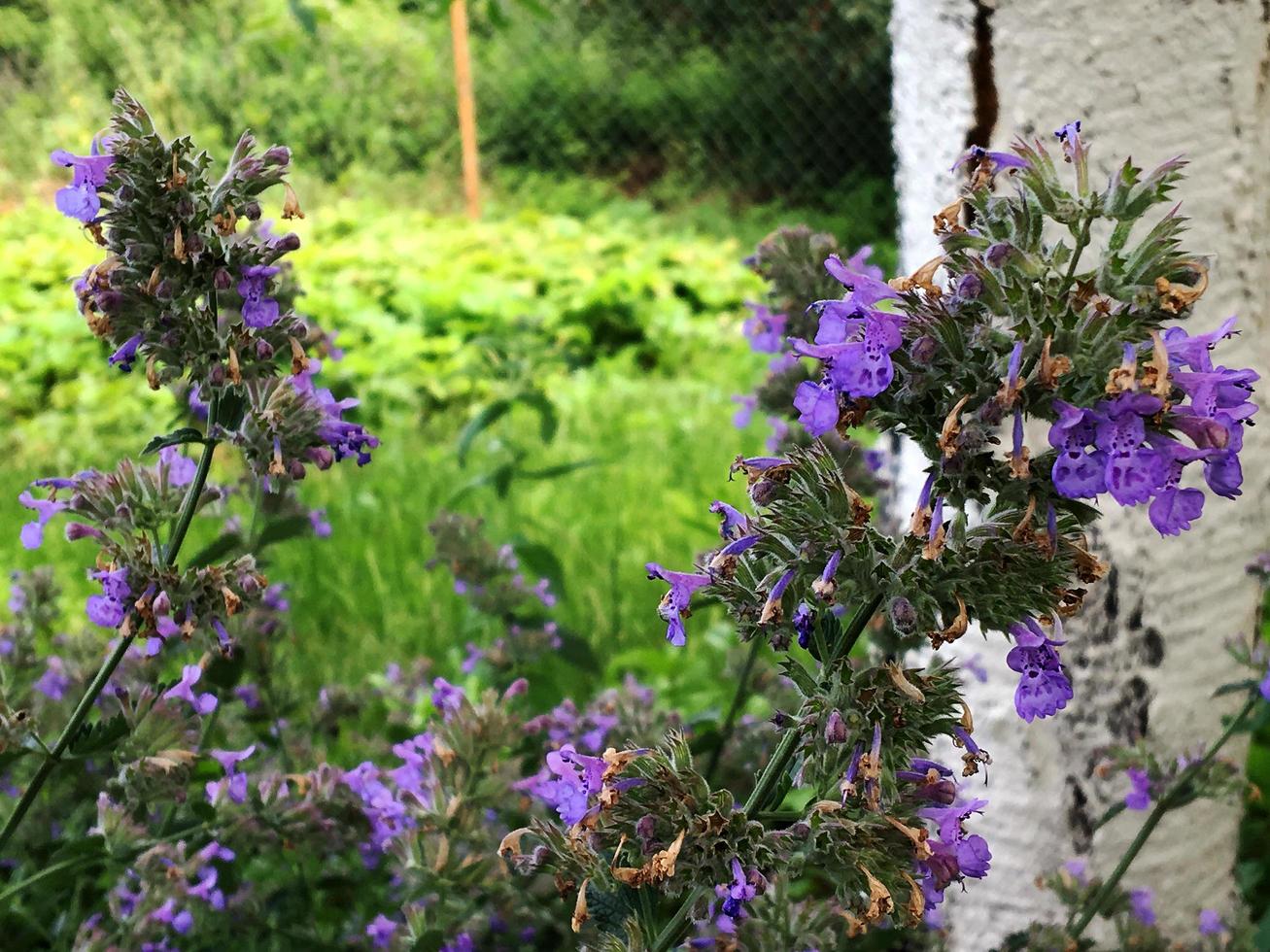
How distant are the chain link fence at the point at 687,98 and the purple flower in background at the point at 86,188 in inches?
343

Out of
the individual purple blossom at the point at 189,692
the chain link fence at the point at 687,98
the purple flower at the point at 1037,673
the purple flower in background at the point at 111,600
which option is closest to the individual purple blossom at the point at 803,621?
the purple flower at the point at 1037,673

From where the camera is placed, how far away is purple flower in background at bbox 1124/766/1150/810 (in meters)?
1.68

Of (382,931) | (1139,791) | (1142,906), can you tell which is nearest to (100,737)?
(382,931)

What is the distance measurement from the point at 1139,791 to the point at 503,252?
603cm

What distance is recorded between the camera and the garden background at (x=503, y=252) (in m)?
3.28

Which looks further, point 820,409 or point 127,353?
point 127,353

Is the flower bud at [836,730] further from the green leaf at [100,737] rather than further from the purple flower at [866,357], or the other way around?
the green leaf at [100,737]

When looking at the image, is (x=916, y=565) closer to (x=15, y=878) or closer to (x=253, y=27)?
(x=15, y=878)

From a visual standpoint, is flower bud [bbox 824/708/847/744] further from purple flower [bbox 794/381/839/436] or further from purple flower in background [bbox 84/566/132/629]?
purple flower in background [bbox 84/566/132/629]

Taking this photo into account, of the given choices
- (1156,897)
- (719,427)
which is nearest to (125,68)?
(719,427)

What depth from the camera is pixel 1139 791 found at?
5.59 ft

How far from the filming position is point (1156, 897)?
206cm

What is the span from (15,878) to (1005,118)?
1.93 metres

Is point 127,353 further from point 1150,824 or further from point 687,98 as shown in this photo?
point 687,98
